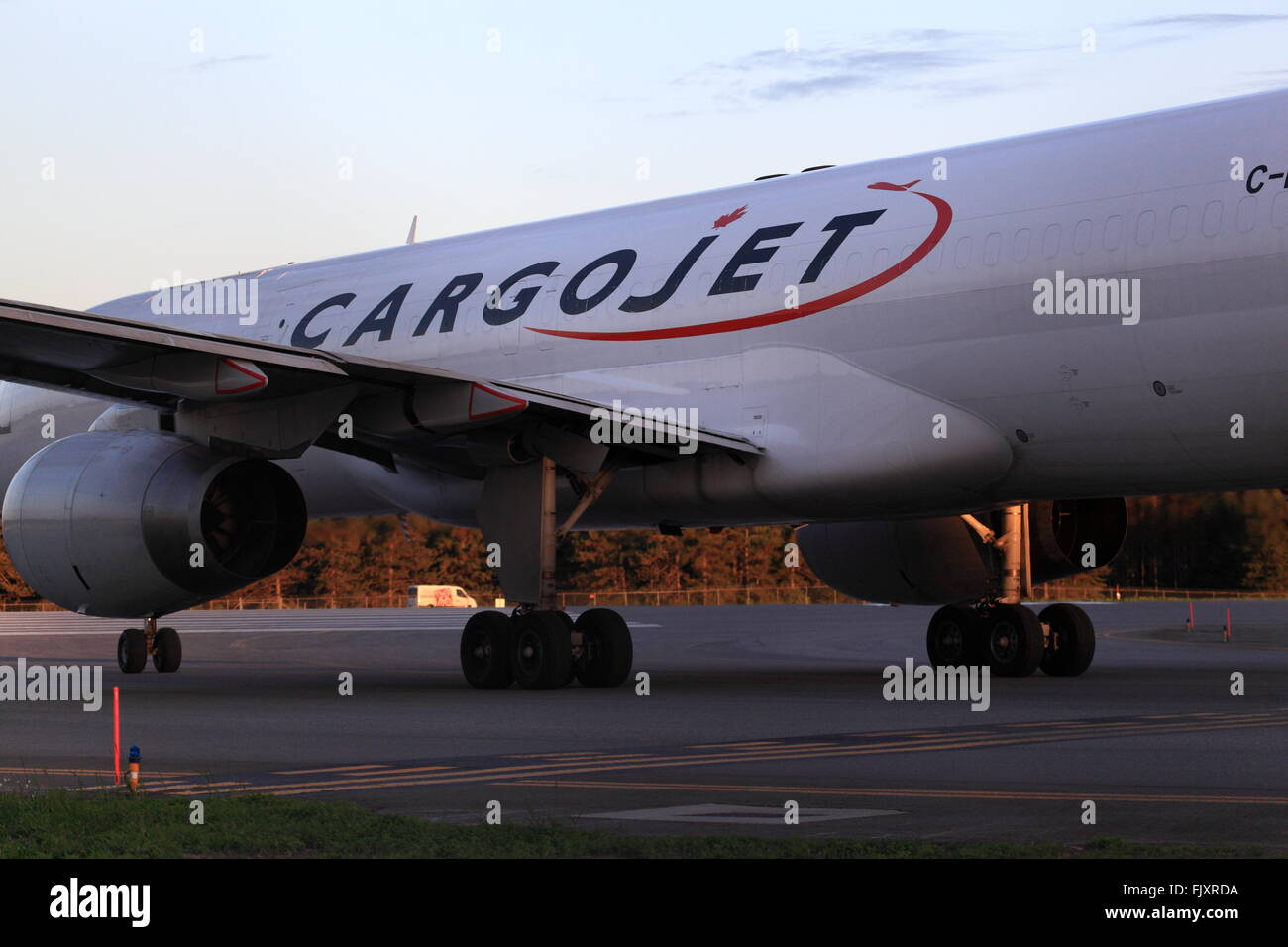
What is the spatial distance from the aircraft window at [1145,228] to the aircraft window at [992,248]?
141 centimetres

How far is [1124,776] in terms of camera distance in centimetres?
1023

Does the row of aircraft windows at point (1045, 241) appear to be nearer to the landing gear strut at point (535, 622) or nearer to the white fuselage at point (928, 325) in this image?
the white fuselage at point (928, 325)

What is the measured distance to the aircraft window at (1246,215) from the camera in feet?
49.8

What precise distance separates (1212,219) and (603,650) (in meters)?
7.23

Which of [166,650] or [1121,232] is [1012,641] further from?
[166,650]

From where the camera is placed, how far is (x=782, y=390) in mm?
18344

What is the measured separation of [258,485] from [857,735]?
25.5 feet

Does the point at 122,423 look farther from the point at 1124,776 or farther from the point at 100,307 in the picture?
the point at 1124,776

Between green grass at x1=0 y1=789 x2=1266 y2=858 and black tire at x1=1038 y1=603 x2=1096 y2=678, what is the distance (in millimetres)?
13169

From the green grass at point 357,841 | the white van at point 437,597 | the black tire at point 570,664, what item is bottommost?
the green grass at point 357,841

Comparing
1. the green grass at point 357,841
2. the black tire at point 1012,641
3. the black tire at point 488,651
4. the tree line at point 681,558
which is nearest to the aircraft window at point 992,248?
the black tire at point 1012,641

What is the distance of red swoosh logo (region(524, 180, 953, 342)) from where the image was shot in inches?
683
